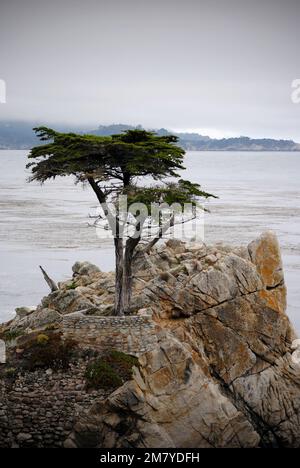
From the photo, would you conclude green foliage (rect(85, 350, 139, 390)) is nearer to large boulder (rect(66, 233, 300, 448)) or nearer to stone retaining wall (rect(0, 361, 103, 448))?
stone retaining wall (rect(0, 361, 103, 448))

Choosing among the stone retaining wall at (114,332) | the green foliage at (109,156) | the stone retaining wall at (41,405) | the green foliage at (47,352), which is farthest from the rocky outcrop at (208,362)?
the green foliage at (109,156)

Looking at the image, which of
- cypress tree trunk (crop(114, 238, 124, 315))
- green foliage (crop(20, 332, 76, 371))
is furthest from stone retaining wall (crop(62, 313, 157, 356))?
cypress tree trunk (crop(114, 238, 124, 315))

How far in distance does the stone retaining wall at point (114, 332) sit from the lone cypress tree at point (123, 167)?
4.28 feet

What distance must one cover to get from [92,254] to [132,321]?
23440mm

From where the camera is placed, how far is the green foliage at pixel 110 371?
14.9 meters

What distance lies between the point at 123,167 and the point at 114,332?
17.9 ft

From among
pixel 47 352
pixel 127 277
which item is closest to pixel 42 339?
pixel 47 352

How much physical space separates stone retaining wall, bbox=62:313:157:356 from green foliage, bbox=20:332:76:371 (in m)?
0.41

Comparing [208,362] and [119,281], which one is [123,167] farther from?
[208,362]

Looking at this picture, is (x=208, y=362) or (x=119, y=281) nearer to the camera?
(x=208, y=362)

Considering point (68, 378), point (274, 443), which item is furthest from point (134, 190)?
point (274, 443)

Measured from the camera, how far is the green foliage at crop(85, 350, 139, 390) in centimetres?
1491

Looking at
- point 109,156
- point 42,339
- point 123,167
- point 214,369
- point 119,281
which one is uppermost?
point 109,156

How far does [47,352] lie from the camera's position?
52.1 feet
